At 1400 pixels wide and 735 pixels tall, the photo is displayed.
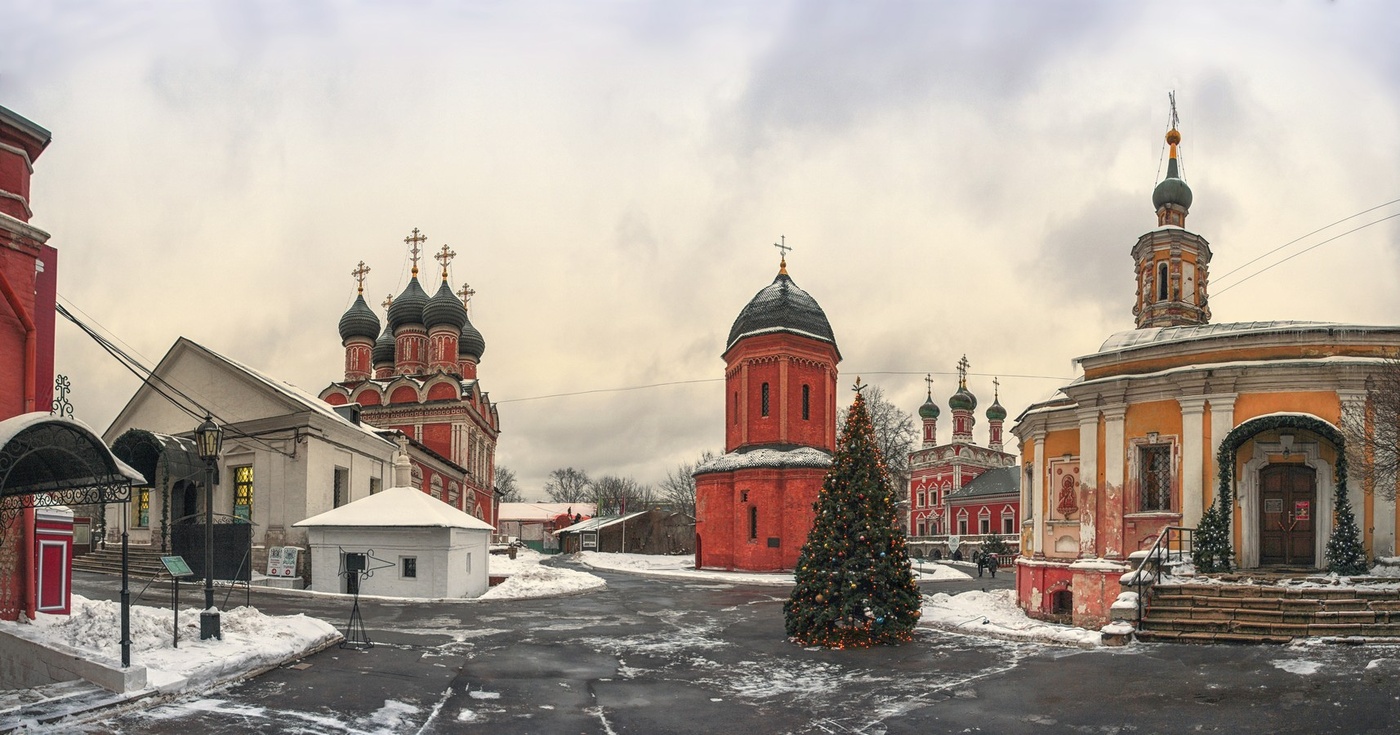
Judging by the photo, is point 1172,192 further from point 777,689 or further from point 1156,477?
point 777,689

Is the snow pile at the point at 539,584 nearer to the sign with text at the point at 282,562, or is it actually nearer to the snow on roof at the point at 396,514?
the snow on roof at the point at 396,514

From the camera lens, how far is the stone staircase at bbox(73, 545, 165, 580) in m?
27.2

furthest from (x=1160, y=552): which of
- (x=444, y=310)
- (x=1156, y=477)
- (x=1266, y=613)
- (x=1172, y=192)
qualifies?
(x=444, y=310)

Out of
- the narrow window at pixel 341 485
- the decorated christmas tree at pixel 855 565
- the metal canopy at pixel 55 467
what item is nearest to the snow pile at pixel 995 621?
the decorated christmas tree at pixel 855 565

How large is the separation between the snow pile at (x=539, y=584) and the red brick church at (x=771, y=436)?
11.2 meters

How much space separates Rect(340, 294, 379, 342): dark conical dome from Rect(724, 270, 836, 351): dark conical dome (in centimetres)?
2149

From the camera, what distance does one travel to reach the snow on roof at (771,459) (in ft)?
140

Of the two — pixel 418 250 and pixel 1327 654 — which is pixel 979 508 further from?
pixel 1327 654

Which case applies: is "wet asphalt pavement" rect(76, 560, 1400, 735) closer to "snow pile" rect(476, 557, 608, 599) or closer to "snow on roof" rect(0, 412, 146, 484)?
"snow on roof" rect(0, 412, 146, 484)

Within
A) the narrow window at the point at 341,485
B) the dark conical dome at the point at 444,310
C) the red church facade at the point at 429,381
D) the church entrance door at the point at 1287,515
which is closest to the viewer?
the church entrance door at the point at 1287,515

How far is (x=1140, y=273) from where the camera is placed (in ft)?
85.9

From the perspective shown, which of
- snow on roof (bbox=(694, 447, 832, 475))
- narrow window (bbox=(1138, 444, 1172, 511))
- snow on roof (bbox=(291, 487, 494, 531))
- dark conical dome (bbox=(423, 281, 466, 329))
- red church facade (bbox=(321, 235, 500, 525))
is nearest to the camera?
narrow window (bbox=(1138, 444, 1172, 511))

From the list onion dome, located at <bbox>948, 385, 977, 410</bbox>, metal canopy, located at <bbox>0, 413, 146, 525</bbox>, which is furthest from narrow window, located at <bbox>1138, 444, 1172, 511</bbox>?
onion dome, located at <bbox>948, 385, 977, 410</bbox>

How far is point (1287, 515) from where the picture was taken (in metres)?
18.4
